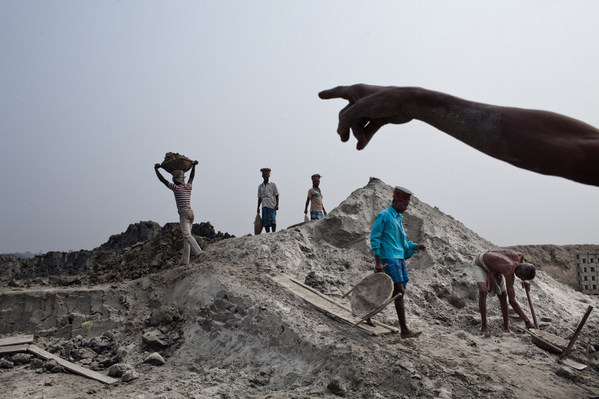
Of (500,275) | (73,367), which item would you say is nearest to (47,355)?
(73,367)

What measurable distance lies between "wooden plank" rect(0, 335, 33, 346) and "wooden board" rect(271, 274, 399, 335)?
3.71m

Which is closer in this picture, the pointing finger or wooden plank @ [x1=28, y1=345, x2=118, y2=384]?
the pointing finger

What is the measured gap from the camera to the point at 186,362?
244 inches

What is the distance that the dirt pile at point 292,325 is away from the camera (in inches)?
201

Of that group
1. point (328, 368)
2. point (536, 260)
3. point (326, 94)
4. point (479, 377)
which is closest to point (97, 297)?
point (328, 368)

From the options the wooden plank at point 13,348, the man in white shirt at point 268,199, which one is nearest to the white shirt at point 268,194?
the man in white shirt at point 268,199

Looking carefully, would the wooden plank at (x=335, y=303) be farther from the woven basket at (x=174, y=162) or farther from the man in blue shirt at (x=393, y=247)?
the woven basket at (x=174, y=162)

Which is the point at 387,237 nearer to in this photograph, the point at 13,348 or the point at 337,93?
the point at 337,93

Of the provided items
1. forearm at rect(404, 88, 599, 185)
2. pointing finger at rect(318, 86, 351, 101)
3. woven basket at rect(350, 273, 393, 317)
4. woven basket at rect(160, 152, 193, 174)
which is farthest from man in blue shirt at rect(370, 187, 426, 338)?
forearm at rect(404, 88, 599, 185)

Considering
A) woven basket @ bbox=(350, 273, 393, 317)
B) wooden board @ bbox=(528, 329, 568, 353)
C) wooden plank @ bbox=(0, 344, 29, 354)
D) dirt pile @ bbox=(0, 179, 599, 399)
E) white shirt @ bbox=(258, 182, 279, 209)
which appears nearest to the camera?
dirt pile @ bbox=(0, 179, 599, 399)

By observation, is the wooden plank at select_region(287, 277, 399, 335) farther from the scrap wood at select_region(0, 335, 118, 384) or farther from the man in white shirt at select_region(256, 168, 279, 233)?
the man in white shirt at select_region(256, 168, 279, 233)

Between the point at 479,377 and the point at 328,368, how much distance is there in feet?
5.14

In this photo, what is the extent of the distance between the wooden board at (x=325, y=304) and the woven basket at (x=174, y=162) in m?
2.68

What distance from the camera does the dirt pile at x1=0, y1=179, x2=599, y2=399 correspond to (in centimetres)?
512
